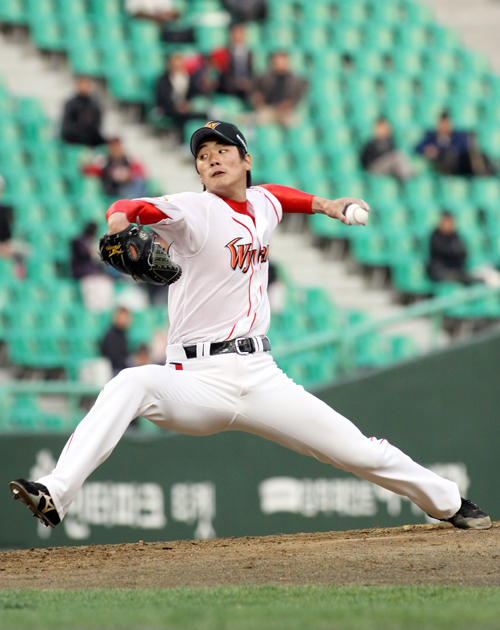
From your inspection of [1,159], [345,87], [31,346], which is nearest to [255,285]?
[31,346]

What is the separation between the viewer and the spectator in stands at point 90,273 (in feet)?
27.6

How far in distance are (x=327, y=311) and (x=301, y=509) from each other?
2169mm

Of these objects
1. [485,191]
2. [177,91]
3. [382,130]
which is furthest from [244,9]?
[485,191]

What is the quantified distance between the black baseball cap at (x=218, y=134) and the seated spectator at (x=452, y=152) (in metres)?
6.64

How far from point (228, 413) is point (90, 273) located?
4918 millimetres

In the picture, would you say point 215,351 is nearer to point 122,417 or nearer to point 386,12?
point 122,417

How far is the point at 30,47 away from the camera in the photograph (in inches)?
437

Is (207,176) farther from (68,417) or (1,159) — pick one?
(1,159)

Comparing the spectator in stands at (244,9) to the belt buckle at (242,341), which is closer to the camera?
the belt buckle at (242,341)

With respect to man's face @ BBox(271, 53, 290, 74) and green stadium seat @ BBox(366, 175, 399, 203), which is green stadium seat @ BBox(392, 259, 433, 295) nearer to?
green stadium seat @ BBox(366, 175, 399, 203)

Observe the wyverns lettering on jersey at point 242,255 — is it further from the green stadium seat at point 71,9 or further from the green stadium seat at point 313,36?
the green stadium seat at point 313,36

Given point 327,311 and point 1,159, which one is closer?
point 327,311

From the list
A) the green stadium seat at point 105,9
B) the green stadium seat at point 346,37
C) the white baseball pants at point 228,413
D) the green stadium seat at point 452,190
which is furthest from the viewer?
the green stadium seat at point 346,37

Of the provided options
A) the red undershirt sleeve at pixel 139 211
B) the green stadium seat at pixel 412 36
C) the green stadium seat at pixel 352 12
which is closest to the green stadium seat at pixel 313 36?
the green stadium seat at pixel 352 12
